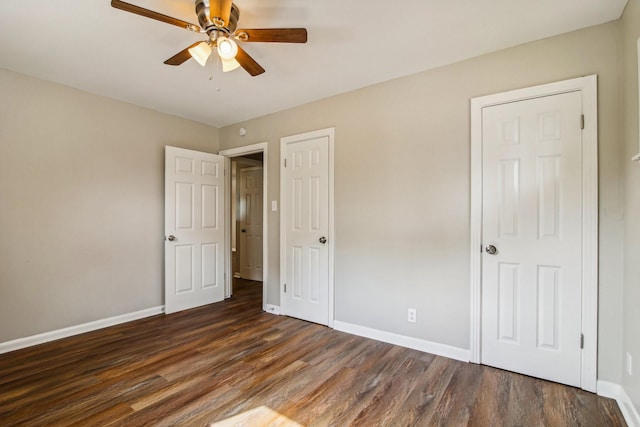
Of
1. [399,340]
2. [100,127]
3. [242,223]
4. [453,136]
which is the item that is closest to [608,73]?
[453,136]

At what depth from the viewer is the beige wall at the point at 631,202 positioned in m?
1.71

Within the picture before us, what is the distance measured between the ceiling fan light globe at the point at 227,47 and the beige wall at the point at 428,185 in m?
1.51

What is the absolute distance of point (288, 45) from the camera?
92.0 inches

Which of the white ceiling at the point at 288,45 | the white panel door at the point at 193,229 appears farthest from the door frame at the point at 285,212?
the white panel door at the point at 193,229

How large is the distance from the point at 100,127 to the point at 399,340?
381cm

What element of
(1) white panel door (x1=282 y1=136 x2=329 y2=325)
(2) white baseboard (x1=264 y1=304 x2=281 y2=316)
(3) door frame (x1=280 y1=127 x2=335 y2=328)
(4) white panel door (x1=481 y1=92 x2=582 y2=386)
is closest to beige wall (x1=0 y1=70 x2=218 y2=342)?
(2) white baseboard (x1=264 y1=304 x2=281 y2=316)

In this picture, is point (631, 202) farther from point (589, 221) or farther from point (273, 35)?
point (273, 35)

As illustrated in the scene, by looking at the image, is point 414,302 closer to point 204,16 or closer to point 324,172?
point 324,172

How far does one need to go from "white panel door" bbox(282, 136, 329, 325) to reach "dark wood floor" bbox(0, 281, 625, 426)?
0.53m

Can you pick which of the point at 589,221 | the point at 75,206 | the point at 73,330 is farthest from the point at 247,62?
the point at 73,330

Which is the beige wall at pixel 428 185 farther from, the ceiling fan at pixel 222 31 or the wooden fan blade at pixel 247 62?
the ceiling fan at pixel 222 31

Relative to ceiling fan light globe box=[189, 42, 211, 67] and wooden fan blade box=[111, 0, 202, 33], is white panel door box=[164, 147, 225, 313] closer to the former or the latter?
ceiling fan light globe box=[189, 42, 211, 67]

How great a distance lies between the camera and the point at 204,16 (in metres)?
1.79

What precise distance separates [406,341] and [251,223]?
3841mm
